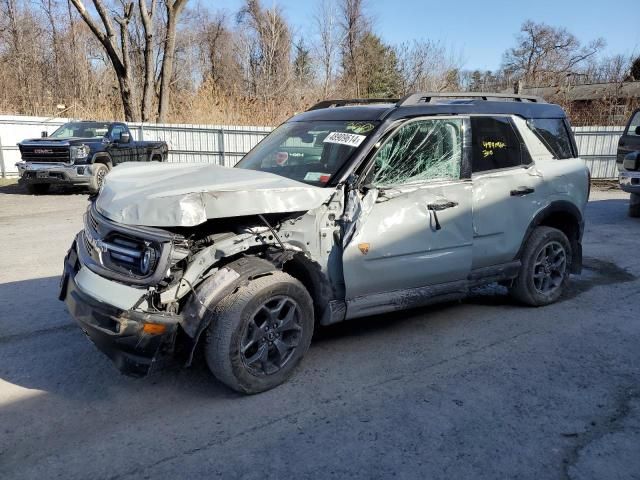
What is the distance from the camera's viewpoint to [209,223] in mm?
3199

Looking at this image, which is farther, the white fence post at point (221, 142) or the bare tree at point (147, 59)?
the bare tree at point (147, 59)

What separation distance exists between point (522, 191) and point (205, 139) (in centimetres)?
1486

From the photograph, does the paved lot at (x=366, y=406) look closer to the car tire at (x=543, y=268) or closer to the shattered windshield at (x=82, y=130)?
the car tire at (x=543, y=268)

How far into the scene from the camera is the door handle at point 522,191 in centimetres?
449

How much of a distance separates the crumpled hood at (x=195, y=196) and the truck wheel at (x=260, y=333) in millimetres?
471

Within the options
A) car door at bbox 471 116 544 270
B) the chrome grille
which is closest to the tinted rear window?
car door at bbox 471 116 544 270

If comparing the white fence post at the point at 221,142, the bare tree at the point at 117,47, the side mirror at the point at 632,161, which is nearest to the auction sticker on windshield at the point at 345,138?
the side mirror at the point at 632,161

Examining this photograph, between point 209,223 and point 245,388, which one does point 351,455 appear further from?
point 209,223

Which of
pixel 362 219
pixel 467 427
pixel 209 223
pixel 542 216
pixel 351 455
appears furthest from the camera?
pixel 542 216

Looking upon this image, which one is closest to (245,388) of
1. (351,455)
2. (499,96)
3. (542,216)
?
(351,455)

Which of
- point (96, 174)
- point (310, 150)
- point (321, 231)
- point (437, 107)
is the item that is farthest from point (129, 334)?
point (96, 174)

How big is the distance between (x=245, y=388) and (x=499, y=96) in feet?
11.7

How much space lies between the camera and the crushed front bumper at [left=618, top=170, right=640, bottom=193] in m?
9.41

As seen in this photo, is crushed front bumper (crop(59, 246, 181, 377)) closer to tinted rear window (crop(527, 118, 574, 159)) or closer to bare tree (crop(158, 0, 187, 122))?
tinted rear window (crop(527, 118, 574, 159))
